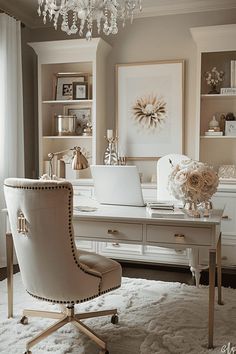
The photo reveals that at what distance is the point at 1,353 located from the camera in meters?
2.18

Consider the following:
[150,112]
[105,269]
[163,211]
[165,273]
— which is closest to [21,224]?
[105,269]

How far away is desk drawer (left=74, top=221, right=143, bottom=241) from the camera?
2377mm

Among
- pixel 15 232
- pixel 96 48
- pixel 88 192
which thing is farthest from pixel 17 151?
pixel 15 232

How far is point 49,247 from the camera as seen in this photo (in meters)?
2.05

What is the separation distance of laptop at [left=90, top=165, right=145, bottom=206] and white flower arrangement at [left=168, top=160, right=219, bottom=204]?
26cm

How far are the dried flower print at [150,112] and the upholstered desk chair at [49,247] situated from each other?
226 centimetres

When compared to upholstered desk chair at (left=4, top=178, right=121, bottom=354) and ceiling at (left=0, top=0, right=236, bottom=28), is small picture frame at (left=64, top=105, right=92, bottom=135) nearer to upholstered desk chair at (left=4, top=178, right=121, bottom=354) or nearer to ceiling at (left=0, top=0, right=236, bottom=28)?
ceiling at (left=0, top=0, right=236, bottom=28)

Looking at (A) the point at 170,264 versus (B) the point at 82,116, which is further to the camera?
(B) the point at 82,116

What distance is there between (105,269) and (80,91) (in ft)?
8.12

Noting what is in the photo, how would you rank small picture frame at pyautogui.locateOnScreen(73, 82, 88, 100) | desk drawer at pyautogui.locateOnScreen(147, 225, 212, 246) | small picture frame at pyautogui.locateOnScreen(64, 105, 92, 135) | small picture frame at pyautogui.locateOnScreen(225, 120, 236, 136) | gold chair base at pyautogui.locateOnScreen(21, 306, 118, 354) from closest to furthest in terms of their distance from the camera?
gold chair base at pyautogui.locateOnScreen(21, 306, 118, 354) < desk drawer at pyautogui.locateOnScreen(147, 225, 212, 246) < small picture frame at pyautogui.locateOnScreen(225, 120, 236, 136) < small picture frame at pyautogui.locateOnScreen(73, 82, 88, 100) < small picture frame at pyautogui.locateOnScreen(64, 105, 92, 135)

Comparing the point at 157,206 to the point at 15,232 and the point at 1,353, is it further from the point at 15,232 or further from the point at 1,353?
the point at 1,353

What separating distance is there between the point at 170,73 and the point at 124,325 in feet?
8.49

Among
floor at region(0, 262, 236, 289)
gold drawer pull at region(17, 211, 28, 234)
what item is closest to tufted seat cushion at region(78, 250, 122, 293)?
gold drawer pull at region(17, 211, 28, 234)

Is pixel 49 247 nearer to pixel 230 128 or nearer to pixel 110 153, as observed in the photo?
pixel 110 153
